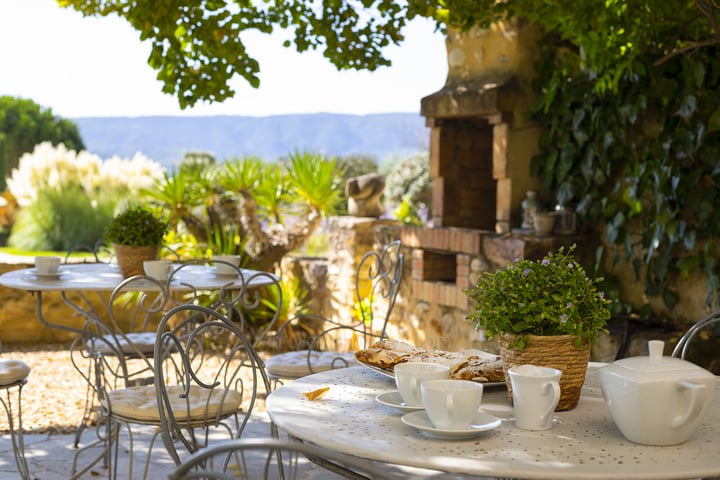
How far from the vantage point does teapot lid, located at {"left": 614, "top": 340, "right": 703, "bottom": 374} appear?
5.36ft

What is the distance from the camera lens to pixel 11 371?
129 inches

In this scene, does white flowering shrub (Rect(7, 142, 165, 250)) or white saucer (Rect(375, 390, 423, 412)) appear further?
white flowering shrub (Rect(7, 142, 165, 250))

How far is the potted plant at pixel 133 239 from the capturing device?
4.07 metres

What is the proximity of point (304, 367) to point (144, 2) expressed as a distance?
6.13 ft

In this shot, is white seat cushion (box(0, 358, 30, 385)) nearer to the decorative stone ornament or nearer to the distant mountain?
the decorative stone ornament

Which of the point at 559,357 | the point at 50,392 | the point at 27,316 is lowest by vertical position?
the point at 50,392

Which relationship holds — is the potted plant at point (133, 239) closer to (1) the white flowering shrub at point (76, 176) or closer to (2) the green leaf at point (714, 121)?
(2) the green leaf at point (714, 121)

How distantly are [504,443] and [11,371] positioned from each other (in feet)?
7.41

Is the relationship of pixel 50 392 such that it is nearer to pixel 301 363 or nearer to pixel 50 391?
pixel 50 391

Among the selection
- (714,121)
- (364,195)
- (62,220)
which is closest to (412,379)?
(714,121)

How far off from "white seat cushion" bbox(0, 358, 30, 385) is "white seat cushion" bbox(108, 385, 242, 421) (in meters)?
0.58

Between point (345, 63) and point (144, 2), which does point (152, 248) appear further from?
point (345, 63)

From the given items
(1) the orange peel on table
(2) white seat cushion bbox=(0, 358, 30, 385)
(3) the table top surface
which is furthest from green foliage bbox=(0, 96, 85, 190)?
(1) the orange peel on table

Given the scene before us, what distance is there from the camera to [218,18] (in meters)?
4.42
